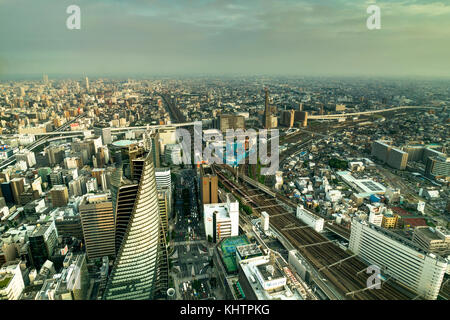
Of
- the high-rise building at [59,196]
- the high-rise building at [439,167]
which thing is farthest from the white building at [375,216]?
the high-rise building at [59,196]

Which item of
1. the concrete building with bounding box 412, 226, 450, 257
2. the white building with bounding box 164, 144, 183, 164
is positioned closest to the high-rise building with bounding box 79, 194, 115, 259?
the white building with bounding box 164, 144, 183, 164

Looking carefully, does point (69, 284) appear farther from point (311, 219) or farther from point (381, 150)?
point (381, 150)

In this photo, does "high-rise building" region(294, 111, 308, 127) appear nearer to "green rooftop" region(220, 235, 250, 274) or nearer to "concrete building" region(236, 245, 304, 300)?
"green rooftop" region(220, 235, 250, 274)
